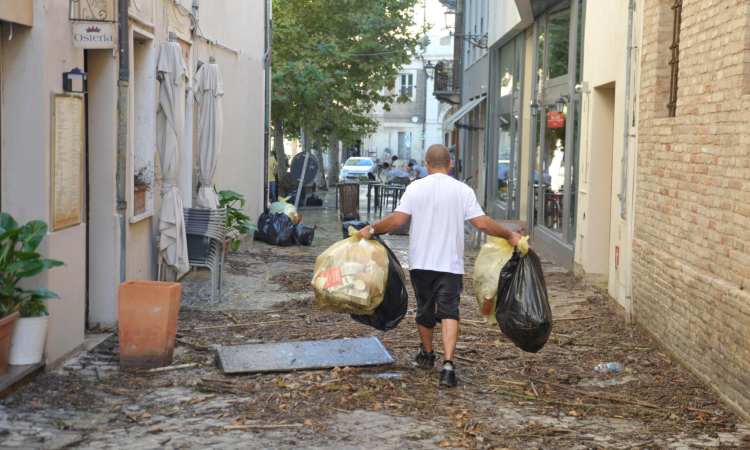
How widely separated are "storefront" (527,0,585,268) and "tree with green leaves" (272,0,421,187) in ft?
41.8

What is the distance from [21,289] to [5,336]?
0.49 meters

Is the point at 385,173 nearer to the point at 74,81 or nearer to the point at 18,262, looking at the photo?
the point at 74,81

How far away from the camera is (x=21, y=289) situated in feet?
24.1

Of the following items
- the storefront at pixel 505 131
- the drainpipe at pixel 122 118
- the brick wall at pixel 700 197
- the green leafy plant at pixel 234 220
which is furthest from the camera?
the storefront at pixel 505 131

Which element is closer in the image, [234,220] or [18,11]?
[18,11]

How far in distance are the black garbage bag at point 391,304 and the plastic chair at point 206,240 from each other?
372cm

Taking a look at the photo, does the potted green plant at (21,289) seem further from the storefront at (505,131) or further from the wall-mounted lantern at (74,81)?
the storefront at (505,131)

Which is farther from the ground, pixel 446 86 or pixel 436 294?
pixel 446 86

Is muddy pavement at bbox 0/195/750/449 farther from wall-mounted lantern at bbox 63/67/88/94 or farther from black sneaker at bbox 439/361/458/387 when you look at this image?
wall-mounted lantern at bbox 63/67/88/94

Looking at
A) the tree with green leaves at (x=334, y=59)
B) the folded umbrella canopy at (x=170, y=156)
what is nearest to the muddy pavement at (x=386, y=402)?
the folded umbrella canopy at (x=170, y=156)

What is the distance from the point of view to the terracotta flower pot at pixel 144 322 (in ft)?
26.0

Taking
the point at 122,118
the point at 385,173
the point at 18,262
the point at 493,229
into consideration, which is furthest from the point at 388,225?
the point at 385,173

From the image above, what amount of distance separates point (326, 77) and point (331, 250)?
23554mm

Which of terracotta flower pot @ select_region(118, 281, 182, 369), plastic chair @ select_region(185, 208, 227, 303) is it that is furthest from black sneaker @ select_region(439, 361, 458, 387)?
plastic chair @ select_region(185, 208, 227, 303)
